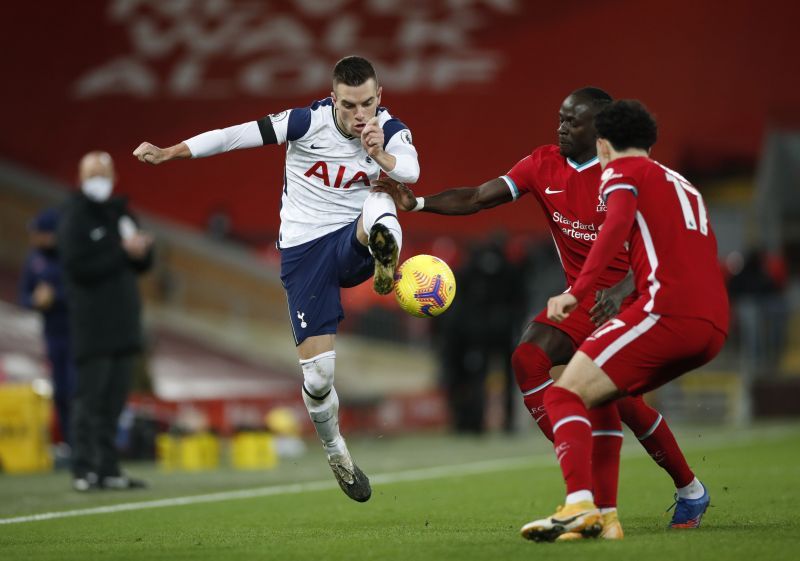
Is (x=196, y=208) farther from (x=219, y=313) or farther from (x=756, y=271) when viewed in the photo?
(x=756, y=271)

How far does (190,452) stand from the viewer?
1306cm

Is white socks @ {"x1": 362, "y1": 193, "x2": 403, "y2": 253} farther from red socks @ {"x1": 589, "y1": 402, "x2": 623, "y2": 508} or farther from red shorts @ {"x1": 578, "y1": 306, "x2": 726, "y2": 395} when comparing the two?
red shorts @ {"x1": 578, "y1": 306, "x2": 726, "y2": 395}

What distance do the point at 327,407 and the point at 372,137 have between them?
1886 mm

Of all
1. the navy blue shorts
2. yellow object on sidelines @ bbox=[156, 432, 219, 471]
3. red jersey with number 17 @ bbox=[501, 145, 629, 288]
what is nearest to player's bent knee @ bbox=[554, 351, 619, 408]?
red jersey with number 17 @ bbox=[501, 145, 629, 288]

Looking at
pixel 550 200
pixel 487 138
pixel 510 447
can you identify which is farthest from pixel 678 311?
pixel 487 138

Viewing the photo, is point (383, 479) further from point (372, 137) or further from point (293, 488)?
point (372, 137)

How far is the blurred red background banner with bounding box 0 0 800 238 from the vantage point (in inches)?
923

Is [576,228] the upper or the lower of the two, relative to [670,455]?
upper

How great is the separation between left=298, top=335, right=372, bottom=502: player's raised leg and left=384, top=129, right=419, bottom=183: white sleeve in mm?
1217

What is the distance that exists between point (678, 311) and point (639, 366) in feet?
0.95

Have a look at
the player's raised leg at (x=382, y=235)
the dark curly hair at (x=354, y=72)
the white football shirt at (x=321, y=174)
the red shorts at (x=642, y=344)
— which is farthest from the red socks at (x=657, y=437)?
the dark curly hair at (x=354, y=72)

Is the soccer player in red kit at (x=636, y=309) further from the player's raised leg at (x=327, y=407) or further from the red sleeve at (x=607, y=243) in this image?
the player's raised leg at (x=327, y=407)

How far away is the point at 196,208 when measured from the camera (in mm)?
24016

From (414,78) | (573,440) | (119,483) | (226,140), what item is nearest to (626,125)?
(573,440)
